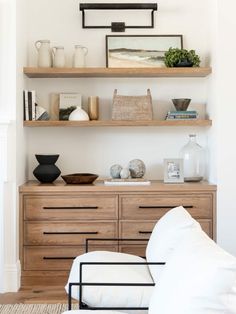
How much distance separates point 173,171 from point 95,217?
777 mm

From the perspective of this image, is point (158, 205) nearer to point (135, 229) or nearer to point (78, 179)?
point (135, 229)

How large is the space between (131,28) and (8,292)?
2486mm

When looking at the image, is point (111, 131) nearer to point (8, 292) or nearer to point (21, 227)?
point (21, 227)

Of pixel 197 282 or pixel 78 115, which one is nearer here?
pixel 197 282

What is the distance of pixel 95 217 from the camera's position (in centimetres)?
433

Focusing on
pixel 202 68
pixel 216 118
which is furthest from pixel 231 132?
pixel 202 68

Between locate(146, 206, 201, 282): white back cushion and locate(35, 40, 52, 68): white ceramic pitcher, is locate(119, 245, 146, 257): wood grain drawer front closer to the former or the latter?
locate(146, 206, 201, 282): white back cushion

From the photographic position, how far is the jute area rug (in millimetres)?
3686

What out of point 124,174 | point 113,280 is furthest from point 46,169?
point 113,280

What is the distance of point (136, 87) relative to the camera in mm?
4855

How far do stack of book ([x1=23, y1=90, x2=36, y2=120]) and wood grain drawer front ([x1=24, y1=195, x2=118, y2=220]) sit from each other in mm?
711

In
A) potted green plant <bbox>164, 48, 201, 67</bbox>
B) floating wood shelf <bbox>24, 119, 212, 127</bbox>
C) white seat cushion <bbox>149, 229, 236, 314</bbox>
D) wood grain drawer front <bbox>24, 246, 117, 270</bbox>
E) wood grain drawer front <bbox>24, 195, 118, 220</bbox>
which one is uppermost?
potted green plant <bbox>164, 48, 201, 67</bbox>

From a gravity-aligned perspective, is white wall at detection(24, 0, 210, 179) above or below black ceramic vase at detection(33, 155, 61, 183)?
above

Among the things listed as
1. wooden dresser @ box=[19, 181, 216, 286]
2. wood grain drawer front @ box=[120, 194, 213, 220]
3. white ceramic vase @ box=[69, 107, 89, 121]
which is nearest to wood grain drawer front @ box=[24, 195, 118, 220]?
wooden dresser @ box=[19, 181, 216, 286]
